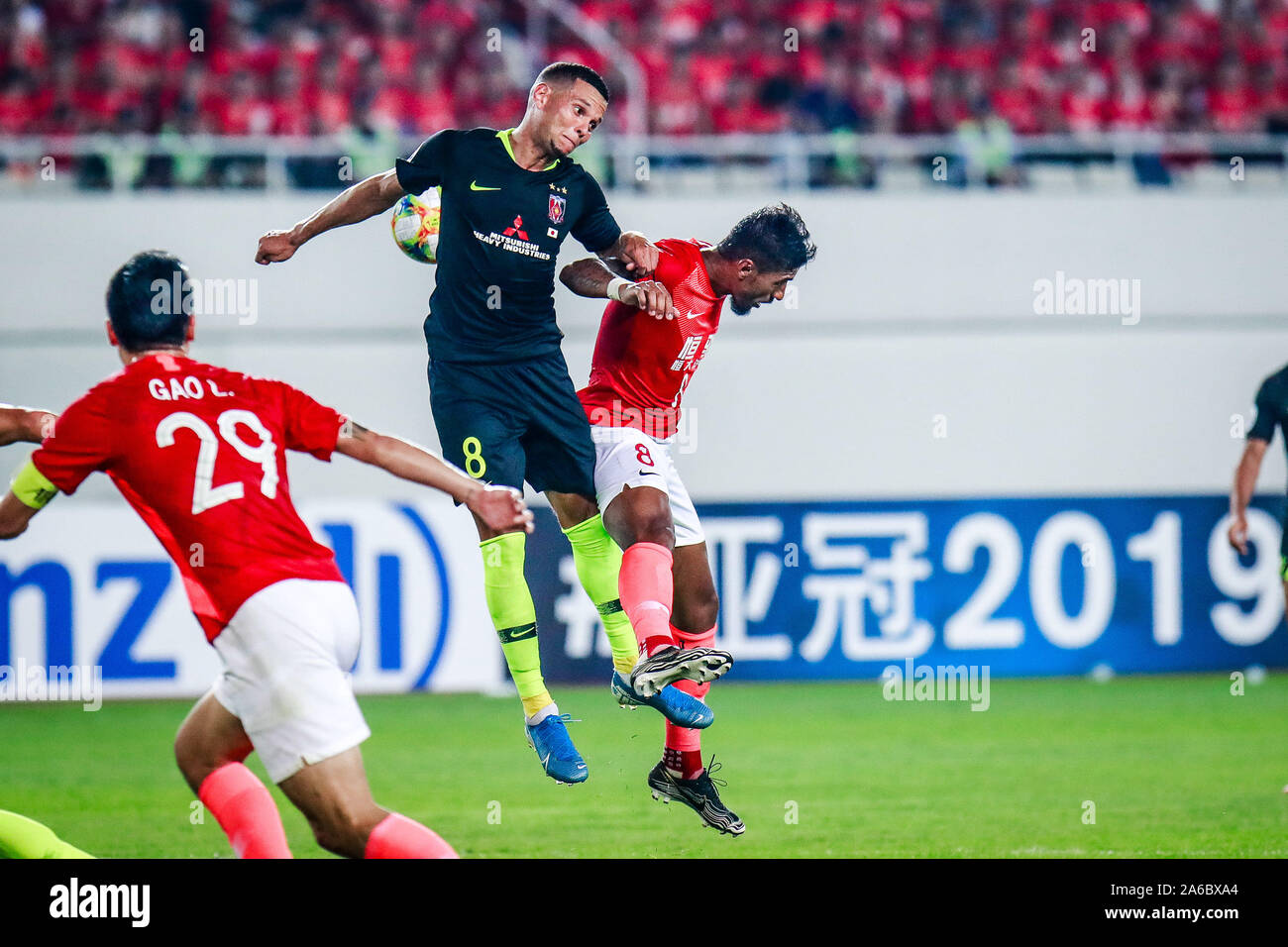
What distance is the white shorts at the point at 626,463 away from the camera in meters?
6.25

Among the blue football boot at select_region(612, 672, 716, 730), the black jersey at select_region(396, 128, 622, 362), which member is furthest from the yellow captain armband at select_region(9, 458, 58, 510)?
the blue football boot at select_region(612, 672, 716, 730)

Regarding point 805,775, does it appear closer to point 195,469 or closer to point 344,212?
point 344,212

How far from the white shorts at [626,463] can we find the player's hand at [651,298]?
62 centimetres

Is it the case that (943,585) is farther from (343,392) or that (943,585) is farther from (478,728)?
(343,392)

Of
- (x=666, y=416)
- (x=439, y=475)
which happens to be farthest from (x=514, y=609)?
(x=439, y=475)

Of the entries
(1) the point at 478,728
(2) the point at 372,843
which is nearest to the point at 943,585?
(1) the point at 478,728

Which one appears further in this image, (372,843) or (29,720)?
(29,720)

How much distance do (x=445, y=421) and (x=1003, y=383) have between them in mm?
8384

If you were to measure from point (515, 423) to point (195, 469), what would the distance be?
1804mm

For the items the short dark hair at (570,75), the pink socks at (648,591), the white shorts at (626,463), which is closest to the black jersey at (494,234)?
the short dark hair at (570,75)

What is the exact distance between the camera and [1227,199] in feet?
44.7

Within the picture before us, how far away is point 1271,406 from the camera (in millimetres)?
8719

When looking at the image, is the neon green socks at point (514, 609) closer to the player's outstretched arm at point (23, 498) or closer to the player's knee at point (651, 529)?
the player's knee at point (651, 529)

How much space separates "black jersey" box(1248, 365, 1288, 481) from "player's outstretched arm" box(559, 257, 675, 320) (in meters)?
4.16
